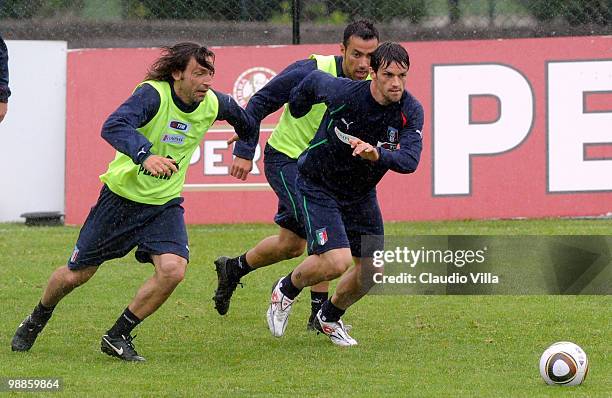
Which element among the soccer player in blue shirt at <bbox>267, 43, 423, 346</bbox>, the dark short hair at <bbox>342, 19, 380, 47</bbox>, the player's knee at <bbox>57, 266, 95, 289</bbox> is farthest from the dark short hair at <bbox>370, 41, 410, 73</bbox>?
the player's knee at <bbox>57, 266, 95, 289</bbox>

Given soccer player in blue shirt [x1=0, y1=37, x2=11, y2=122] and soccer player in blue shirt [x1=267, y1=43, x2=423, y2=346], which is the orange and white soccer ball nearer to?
soccer player in blue shirt [x1=267, y1=43, x2=423, y2=346]

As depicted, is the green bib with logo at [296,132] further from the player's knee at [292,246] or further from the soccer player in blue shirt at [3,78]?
the soccer player in blue shirt at [3,78]

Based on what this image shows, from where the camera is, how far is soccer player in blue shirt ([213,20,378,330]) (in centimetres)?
858

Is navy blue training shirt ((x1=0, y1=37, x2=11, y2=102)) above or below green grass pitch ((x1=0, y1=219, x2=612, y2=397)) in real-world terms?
above

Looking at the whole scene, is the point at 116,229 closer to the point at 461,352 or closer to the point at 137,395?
the point at 137,395

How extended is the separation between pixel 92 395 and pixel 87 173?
28.7 feet

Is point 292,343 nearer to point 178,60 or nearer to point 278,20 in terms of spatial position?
point 178,60

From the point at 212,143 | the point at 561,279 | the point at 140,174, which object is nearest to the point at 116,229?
the point at 140,174

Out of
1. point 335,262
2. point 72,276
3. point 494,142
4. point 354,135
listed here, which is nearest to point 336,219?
point 335,262

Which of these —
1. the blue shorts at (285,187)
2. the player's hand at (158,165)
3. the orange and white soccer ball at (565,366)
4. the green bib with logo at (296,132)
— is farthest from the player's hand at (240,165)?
the orange and white soccer ball at (565,366)

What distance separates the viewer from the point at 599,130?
47.3 feet

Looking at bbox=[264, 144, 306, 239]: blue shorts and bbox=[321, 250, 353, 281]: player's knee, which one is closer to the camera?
bbox=[321, 250, 353, 281]: player's knee

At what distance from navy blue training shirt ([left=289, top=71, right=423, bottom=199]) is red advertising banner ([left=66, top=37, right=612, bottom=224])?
253 inches

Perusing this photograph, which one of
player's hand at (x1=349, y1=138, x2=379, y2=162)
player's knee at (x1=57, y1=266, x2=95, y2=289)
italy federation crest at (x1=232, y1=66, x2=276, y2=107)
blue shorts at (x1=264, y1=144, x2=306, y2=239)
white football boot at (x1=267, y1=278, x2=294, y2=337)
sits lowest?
white football boot at (x1=267, y1=278, x2=294, y2=337)
